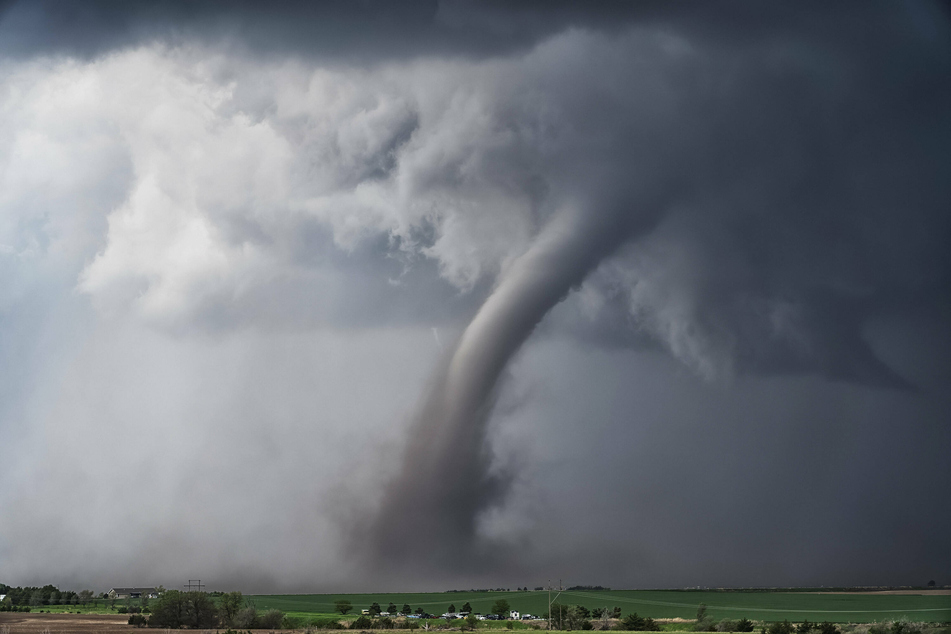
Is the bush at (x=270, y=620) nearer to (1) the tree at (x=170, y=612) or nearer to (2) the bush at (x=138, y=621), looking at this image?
A: (1) the tree at (x=170, y=612)

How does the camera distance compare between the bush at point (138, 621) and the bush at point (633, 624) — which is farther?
the bush at point (138, 621)

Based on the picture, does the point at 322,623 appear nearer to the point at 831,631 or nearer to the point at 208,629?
the point at 208,629

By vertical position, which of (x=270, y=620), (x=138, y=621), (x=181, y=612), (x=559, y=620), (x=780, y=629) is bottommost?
(x=559, y=620)

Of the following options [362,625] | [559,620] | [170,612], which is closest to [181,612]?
[170,612]

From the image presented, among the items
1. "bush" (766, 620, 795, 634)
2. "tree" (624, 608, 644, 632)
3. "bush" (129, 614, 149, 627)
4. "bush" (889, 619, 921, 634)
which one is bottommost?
"tree" (624, 608, 644, 632)

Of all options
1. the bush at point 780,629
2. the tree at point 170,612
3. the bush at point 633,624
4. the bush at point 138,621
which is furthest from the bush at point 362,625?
the bush at point 780,629

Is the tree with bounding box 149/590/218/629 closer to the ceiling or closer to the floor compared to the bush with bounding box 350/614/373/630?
closer to the ceiling

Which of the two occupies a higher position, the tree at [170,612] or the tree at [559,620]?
the tree at [170,612]

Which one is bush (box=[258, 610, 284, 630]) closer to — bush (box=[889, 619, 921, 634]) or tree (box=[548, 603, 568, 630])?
tree (box=[548, 603, 568, 630])

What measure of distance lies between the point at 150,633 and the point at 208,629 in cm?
1504

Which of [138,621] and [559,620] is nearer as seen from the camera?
[138,621]

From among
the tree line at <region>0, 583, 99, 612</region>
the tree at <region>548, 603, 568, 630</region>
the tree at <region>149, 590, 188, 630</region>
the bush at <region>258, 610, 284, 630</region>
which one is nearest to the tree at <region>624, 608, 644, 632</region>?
the tree at <region>548, 603, 568, 630</region>

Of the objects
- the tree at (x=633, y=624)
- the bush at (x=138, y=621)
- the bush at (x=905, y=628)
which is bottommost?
the tree at (x=633, y=624)

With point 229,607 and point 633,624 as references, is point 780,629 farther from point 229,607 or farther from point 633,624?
point 229,607
